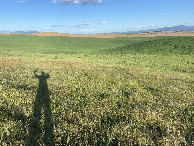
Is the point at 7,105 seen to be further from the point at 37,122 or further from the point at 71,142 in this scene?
the point at 71,142

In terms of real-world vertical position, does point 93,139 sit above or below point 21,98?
below

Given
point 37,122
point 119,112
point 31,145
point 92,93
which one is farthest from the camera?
point 92,93

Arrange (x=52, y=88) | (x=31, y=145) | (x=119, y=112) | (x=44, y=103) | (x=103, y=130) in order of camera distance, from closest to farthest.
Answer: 1. (x=31, y=145)
2. (x=103, y=130)
3. (x=119, y=112)
4. (x=44, y=103)
5. (x=52, y=88)

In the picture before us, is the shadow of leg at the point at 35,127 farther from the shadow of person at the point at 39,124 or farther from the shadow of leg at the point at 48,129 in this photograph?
the shadow of leg at the point at 48,129

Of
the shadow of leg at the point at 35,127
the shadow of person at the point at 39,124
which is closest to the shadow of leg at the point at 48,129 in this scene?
the shadow of person at the point at 39,124

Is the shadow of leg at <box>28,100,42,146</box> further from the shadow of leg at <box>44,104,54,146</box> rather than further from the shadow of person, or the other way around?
the shadow of leg at <box>44,104,54,146</box>

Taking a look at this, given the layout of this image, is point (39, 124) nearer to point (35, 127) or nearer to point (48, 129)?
point (35, 127)

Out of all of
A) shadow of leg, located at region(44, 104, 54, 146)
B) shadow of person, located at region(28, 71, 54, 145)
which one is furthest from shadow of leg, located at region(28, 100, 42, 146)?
shadow of leg, located at region(44, 104, 54, 146)

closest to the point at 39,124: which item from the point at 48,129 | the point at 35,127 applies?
the point at 35,127

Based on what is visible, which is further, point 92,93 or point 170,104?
point 92,93

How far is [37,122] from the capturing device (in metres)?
5.24

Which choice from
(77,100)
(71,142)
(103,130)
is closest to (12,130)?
(71,142)

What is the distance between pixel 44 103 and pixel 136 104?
4.45m

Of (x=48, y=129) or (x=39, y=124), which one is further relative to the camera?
(x=39, y=124)
